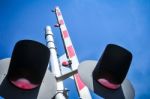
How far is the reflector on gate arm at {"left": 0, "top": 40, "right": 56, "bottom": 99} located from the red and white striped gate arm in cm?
203

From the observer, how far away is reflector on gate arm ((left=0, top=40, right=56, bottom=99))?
10.1ft

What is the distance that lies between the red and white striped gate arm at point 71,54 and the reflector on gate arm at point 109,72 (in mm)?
1680

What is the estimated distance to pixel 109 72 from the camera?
3512 mm

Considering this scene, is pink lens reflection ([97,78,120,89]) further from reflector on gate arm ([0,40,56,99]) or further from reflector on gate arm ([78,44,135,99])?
reflector on gate arm ([0,40,56,99])

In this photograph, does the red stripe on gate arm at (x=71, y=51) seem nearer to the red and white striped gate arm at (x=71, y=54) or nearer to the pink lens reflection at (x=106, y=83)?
the red and white striped gate arm at (x=71, y=54)

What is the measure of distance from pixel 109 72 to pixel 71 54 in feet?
8.77

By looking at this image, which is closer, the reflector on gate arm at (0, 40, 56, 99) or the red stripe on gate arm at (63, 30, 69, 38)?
the reflector on gate arm at (0, 40, 56, 99)

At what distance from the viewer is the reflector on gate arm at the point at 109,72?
340cm

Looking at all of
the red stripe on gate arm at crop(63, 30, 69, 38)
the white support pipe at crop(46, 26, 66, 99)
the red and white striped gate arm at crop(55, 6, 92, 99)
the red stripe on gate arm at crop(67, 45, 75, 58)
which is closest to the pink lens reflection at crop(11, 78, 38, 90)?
the white support pipe at crop(46, 26, 66, 99)

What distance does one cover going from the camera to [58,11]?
27.9 ft

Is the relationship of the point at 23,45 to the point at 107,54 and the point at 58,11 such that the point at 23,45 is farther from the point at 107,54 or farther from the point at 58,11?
the point at 58,11

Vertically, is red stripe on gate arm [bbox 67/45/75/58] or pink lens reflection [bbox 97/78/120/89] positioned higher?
red stripe on gate arm [bbox 67/45/75/58]

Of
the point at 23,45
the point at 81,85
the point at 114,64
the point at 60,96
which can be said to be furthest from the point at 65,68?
the point at 23,45

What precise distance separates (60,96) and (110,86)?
730 mm
